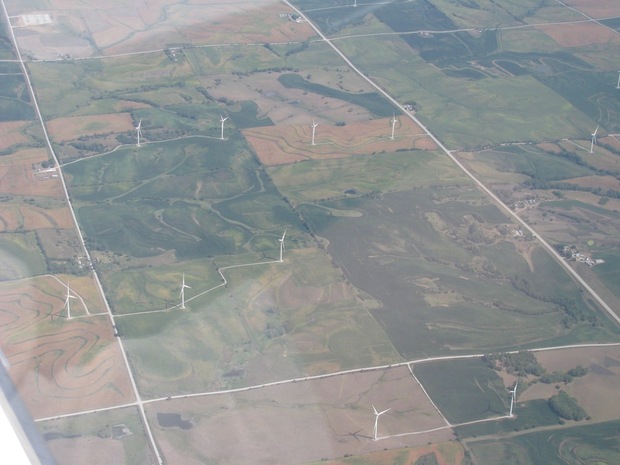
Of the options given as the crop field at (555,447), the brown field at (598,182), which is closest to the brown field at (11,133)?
the brown field at (598,182)

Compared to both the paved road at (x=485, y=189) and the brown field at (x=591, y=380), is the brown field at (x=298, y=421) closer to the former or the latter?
the brown field at (x=591, y=380)

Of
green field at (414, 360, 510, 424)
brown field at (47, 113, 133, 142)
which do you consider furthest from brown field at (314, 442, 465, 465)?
brown field at (47, 113, 133, 142)

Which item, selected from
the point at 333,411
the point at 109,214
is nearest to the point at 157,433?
the point at 333,411

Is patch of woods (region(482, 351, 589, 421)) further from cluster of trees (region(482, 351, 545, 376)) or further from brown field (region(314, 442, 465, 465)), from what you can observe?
brown field (region(314, 442, 465, 465))

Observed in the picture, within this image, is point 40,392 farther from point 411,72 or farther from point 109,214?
point 411,72

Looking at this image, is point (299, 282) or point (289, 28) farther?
point (289, 28)

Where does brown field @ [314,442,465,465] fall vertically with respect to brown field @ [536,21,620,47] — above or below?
above
